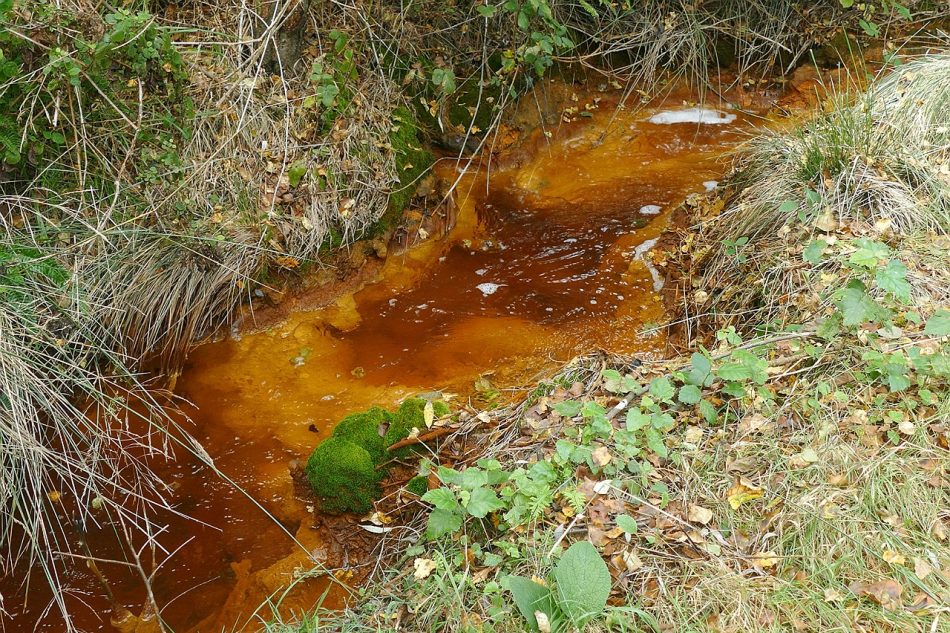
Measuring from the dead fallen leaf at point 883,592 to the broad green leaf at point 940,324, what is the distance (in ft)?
3.23

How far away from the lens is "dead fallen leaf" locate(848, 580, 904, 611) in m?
2.14

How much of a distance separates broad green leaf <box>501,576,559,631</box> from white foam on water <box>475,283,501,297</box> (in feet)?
8.22

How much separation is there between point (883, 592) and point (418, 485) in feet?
5.85

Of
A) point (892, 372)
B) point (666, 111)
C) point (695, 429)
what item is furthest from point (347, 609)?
point (666, 111)

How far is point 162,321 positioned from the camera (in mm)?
4016

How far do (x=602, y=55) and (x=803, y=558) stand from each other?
15.4 feet

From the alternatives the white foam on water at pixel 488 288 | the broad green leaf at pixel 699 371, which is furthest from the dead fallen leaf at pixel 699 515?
the white foam on water at pixel 488 288

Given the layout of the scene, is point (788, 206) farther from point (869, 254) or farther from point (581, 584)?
point (581, 584)

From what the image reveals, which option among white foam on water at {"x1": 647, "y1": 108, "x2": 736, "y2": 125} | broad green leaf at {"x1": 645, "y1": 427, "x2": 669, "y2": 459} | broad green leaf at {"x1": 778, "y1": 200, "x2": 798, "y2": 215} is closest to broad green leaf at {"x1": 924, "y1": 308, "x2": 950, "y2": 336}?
broad green leaf at {"x1": 645, "y1": 427, "x2": 669, "y2": 459}

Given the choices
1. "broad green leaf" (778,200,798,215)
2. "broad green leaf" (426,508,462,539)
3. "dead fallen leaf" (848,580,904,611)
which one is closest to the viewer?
"dead fallen leaf" (848,580,904,611)

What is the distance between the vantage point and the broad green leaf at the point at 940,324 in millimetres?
2639

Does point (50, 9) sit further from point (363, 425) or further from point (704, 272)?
point (704, 272)

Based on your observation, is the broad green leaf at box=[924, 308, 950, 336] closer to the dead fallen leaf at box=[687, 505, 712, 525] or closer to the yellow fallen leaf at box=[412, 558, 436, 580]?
the dead fallen leaf at box=[687, 505, 712, 525]

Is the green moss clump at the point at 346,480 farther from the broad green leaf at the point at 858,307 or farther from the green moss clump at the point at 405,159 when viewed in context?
the broad green leaf at the point at 858,307
